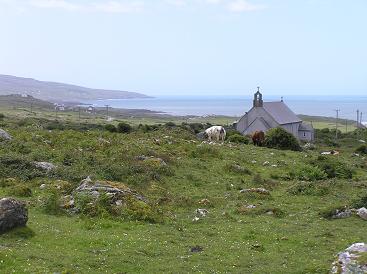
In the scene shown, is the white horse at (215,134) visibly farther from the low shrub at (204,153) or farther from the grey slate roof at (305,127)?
the grey slate roof at (305,127)

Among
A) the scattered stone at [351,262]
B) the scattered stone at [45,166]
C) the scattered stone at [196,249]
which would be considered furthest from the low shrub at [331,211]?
the scattered stone at [45,166]

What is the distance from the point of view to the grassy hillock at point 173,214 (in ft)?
47.8

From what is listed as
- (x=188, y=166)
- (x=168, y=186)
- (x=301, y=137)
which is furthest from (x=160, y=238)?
(x=301, y=137)

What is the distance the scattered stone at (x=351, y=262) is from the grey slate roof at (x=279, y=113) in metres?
73.8

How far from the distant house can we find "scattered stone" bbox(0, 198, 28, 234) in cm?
6825

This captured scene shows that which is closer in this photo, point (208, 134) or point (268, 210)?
point (268, 210)

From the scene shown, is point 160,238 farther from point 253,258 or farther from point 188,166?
point 188,166

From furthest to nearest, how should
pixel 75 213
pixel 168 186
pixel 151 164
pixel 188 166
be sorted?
pixel 188 166 < pixel 151 164 < pixel 168 186 < pixel 75 213

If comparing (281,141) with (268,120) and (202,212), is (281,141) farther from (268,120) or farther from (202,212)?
(202,212)

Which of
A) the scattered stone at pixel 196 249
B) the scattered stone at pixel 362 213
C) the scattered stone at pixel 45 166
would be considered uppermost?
the scattered stone at pixel 45 166

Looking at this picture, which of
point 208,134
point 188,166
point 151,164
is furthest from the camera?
point 208,134

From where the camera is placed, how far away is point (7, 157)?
28.7 meters

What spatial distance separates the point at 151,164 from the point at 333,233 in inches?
569

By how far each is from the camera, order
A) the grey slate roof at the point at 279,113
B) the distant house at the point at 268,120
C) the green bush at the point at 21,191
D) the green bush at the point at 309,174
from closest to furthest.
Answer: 1. the green bush at the point at 21,191
2. the green bush at the point at 309,174
3. the distant house at the point at 268,120
4. the grey slate roof at the point at 279,113
